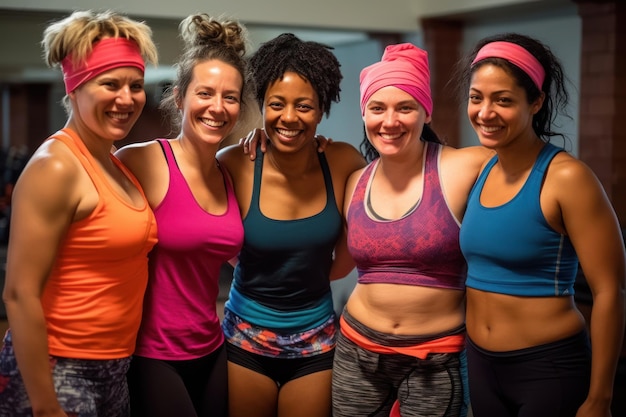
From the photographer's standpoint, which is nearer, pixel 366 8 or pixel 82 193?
pixel 82 193

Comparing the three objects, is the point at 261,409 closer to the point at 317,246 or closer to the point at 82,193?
the point at 317,246

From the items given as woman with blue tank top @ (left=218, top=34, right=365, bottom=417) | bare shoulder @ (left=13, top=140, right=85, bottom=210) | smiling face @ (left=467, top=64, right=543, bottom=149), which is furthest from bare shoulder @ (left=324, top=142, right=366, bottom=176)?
bare shoulder @ (left=13, top=140, right=85, bottom=210)

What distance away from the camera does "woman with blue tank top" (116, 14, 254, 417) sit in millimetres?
2266

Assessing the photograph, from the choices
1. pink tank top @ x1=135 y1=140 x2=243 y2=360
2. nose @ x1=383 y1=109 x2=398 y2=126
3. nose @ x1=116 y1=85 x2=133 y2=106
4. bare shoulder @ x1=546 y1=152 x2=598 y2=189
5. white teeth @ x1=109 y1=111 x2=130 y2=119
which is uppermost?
nose @ x1=116 y1=85 x2=133 y2=106

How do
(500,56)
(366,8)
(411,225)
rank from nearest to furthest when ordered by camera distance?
(500,56), (411,225), (366,8)

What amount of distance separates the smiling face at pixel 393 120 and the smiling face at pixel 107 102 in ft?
2.33

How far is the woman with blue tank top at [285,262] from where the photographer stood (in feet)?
7.98

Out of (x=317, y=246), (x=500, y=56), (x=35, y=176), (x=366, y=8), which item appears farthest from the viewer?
(x=366, y=8)

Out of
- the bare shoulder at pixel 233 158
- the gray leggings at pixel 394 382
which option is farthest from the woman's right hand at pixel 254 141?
the gray leggings at pixel 394 382

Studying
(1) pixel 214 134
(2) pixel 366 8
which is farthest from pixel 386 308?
(2) pixel 366 8

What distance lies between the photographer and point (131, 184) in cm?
217

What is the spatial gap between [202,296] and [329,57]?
0.84 metres

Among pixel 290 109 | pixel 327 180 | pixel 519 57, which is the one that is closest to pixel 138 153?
pixel 290 109

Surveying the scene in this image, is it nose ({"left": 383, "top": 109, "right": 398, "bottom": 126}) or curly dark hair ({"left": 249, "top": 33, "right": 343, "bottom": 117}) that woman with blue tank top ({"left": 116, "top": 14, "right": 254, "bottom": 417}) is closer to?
curly dark hair ({"left": 249, "top": 33, "right": 343, "bottom": 117})
